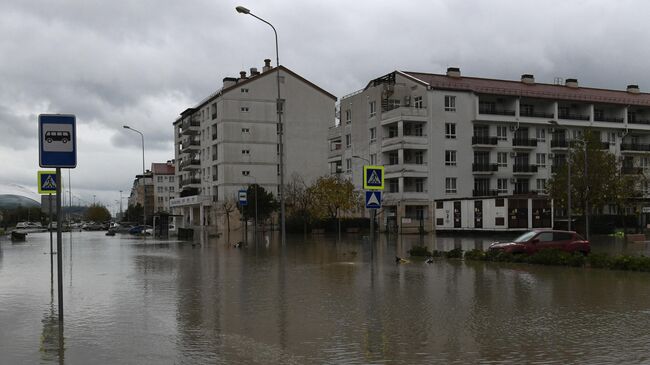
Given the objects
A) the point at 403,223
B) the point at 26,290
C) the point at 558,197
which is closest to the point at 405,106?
the point at 403,223

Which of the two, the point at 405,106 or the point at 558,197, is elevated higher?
the point at 405,106

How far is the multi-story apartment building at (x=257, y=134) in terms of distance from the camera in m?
87.6

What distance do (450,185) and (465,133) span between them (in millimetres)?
6123

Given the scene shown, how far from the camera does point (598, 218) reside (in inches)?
2427

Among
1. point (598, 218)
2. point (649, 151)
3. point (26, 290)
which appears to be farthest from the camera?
point (649, 151)

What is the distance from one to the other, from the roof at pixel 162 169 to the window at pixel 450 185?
4639 inches

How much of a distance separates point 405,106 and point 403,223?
1337 cm

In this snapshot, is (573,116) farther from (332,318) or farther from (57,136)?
(57,136)

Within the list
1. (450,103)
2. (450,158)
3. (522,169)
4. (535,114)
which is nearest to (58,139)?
(450,158)

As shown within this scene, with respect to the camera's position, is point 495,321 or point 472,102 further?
point 472,102

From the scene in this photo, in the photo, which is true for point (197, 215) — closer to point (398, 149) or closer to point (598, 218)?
point (398, 149)

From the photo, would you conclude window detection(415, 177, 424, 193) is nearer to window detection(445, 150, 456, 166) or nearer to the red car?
window detection(445, 150, 456, 166)

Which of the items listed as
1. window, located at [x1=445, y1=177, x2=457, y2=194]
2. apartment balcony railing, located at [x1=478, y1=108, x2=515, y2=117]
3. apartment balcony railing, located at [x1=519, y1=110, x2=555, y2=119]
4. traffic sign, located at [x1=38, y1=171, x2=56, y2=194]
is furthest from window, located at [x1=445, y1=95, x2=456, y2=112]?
traffic sign, located at [x1=38, y1=171, x2=56, y2=194]

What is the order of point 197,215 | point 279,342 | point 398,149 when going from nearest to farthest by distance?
point 279,342 < point 398,149 < point 197,215
